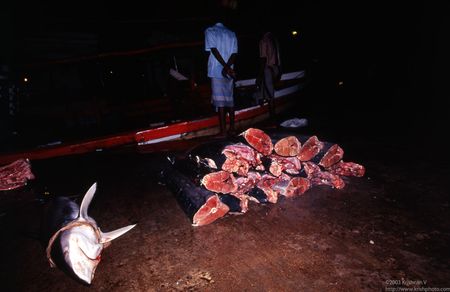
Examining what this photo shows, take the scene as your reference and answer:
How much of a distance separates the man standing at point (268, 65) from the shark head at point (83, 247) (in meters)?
6.39

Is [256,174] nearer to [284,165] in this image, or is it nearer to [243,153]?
[243,153]

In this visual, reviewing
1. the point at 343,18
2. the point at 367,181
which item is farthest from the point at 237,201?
the point at 343,18

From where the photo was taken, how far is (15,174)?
203 inches

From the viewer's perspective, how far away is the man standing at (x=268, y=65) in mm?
7551

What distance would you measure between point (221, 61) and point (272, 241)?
155 inches

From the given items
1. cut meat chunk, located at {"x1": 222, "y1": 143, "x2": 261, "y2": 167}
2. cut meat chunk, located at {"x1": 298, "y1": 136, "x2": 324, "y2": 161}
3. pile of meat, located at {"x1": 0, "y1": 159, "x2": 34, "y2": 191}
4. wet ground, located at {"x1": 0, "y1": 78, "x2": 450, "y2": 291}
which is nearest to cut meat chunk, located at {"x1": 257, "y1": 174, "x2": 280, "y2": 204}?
wet ground, located at {"x1": 0, "y1": 78, "x2": 450, "y2": 291}

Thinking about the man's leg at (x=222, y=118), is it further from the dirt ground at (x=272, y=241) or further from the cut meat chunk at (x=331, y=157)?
the cut meat chunk at (x=331, y=157)

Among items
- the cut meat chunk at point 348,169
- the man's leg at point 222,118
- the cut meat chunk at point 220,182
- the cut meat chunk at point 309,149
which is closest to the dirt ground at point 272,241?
the cut meat chunk at point 348,169

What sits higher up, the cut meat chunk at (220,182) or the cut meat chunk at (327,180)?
the cut meat chunk at (220,182)

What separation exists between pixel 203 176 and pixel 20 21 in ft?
37.4

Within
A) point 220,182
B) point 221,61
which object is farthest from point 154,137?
point 220,182

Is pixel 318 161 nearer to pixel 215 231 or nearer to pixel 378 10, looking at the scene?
pixel 215 231

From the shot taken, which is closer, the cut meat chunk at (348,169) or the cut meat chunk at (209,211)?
the cut meat chunk at (209,211)

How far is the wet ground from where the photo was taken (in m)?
2.48
